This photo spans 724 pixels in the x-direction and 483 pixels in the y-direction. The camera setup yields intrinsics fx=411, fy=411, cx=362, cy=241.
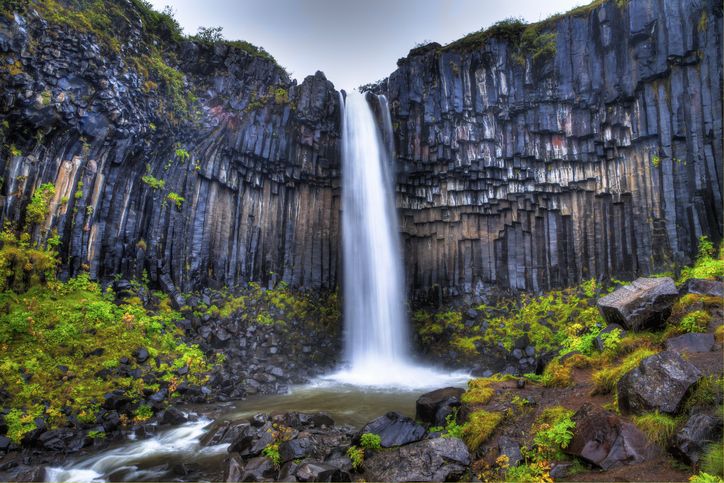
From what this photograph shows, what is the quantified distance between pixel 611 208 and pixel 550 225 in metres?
3.04

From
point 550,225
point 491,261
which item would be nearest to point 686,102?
point 550,225

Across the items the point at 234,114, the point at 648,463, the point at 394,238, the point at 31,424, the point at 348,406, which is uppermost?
the point at 234,114

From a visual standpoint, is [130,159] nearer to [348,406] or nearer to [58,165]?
[58,165]

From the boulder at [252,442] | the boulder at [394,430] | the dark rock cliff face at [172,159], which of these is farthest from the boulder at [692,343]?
the dark rock cliff face at [172,159]

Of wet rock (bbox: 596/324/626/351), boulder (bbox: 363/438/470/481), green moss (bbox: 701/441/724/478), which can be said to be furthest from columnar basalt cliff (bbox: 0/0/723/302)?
green moss (bbox: 701/441/724/478)

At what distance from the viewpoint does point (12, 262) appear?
13711 mm

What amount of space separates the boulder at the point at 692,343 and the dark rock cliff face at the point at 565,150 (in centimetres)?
1312

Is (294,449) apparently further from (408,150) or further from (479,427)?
(408,150)

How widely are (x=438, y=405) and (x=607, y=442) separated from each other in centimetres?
430

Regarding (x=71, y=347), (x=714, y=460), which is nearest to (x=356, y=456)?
(x=714, y=460)

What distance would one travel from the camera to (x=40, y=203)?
14.9 m

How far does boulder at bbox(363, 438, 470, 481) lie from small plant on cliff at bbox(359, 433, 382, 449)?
446mm

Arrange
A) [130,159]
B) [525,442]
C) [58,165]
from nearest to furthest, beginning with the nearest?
[525,442] < [58,165] < [130,159]

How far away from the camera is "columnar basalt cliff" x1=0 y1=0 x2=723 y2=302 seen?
16.2 m
